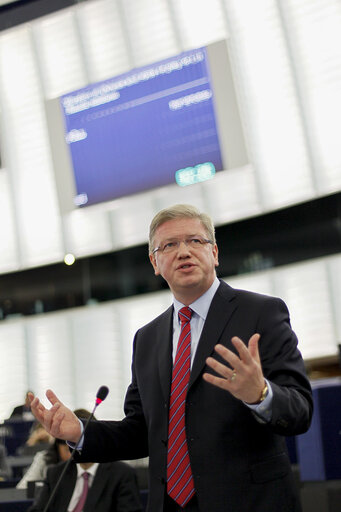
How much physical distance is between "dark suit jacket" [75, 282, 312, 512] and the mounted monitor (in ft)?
20.5

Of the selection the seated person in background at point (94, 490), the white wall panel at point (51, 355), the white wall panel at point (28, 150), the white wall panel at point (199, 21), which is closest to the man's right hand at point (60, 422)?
the seated person in background at point (94, 490)


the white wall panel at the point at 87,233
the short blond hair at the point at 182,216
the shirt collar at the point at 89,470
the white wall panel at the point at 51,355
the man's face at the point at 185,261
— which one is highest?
the white wall panel at the point at 87,233

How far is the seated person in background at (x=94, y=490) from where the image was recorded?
3.84 meters

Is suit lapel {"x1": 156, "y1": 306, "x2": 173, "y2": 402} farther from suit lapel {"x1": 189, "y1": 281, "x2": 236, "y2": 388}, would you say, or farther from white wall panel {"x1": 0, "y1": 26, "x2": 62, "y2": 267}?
white wall panel {"x1": 0, "y1": 26, "x2": 62, "y2": 267}

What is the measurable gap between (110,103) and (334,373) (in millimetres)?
4548

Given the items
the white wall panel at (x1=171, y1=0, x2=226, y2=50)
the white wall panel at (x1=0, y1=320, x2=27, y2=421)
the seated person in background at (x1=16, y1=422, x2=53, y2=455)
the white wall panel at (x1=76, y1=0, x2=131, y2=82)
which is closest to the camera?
the seated person in background at (x1=16, y1=422, x2=53, y2=455)

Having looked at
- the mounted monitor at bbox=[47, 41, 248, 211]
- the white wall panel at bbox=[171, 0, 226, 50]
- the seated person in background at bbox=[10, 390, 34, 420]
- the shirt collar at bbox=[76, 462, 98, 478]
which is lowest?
the seated person in background at bbox=[10, 390, 34, 420]

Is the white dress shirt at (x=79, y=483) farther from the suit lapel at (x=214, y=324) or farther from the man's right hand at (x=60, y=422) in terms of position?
the suit lapel at (x=214, y=324)

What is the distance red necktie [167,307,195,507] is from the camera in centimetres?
193

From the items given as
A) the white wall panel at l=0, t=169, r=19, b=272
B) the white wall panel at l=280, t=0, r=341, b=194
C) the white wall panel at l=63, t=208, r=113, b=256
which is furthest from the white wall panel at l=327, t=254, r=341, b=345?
the white wall panel at l=0, t=169, r=19, b=272

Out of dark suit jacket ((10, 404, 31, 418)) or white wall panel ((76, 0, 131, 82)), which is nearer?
dark suit jacket ((10, 404, 31, 418))

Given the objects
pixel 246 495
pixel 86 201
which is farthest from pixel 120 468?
pixel 86 201

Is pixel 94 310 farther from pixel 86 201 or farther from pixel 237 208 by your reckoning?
pixel 237 208

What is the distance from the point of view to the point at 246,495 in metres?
1.86
